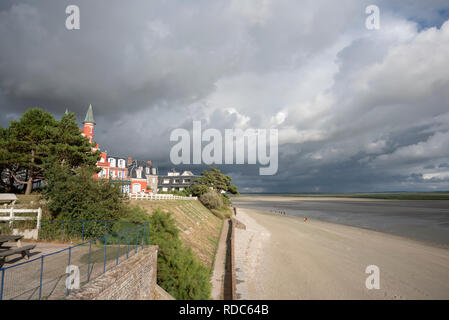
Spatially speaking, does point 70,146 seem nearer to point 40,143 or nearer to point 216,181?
point 40,143

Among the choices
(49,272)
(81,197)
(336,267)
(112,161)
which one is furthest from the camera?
(112,161)

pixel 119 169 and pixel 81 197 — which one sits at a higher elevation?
pixel 119 169

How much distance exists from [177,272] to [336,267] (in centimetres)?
1338

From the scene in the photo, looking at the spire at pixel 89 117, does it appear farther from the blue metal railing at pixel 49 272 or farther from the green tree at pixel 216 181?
the blue metal railing at pixel 49 272

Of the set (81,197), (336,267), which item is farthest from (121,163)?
(336,267)

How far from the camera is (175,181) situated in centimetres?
7725

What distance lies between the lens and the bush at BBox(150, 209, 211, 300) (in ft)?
36.3

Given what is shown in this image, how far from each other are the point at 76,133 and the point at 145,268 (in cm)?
2696

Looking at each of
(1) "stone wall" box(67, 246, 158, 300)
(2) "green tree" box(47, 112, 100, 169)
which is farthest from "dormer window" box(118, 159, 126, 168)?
(1) "stone wall" box(67, 246, 158, 300)

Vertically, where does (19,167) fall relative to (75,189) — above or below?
above

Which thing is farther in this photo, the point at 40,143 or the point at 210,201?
the point at 210,201

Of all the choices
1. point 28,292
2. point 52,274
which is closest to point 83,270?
point 52,274
